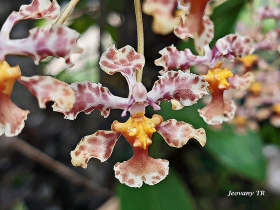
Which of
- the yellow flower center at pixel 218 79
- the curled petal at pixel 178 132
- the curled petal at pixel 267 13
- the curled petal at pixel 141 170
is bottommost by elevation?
the curled petal at pixel 141 170

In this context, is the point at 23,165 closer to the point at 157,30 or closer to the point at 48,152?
the point at 48,152

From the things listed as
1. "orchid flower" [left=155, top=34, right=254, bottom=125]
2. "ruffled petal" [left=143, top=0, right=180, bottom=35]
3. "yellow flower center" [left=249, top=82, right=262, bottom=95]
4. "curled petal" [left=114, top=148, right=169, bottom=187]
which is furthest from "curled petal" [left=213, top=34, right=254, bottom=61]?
"yellow flower center" [left=249, top=82, right=262, bottom=95]

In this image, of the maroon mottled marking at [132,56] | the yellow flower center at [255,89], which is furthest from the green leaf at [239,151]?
the maroon mottled marking at [132,56]

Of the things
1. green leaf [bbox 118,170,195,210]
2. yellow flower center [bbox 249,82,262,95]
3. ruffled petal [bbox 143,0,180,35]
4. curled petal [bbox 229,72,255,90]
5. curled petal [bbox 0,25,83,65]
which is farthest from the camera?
yellow flower center [bbox 249,82,262,95]

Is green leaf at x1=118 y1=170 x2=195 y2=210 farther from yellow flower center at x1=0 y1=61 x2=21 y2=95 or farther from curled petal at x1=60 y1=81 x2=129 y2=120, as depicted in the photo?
yellow flower center at x1=0 y1=61 x2=21 y2=95

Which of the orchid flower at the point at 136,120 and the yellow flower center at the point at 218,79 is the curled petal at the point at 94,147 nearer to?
the orchid flower at the point at 136,120

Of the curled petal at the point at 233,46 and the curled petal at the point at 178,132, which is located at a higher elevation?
the curled petal at the point at 233,46

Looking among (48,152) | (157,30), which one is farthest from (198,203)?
(157,30)

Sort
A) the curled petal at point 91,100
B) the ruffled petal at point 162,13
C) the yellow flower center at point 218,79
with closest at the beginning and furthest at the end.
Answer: the ruffled petal at point 162,13 → the curled petal at point 91,100 → the yellow flower center at point 218,79
